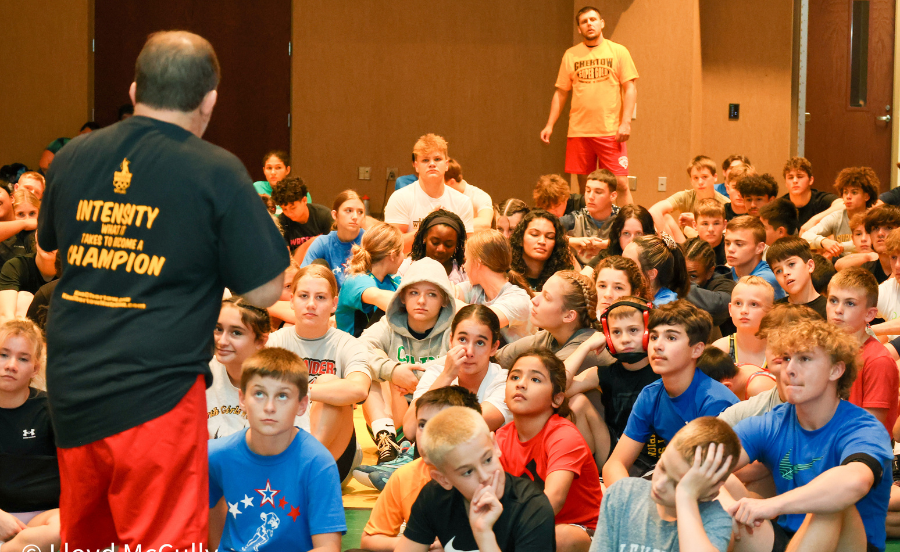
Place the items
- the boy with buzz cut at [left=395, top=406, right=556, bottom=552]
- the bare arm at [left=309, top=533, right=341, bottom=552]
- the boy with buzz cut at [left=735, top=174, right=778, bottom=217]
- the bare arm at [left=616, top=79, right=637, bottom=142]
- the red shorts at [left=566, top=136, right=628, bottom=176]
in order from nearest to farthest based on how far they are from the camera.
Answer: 1. the boy with buzz cut at [left=395, top=406, right=556, bottom=552]
2. the bare arm at [left=309, top=533, right=341, bottom=552]
3. the boy with buzz cut at [left=735, top=174, right=778, bottom=217]
4. the bare arm at [left=616, top=79, right=637, bottom=142]
5. the red shorts at [left=566, top=136, right=628, bottom=176]

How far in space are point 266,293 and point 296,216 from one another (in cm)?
491

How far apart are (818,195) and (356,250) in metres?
3.79

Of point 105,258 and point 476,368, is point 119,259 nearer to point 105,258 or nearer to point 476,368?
point 105,258

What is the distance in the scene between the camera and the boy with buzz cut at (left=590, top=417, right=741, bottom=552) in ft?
7.40

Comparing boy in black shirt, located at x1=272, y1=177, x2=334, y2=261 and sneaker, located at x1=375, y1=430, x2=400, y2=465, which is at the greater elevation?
boy in black shirt, located at x1=272, y1=177, x2=334, y2=261

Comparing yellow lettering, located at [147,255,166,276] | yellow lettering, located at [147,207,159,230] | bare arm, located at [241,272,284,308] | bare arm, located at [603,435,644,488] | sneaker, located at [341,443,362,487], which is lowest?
sneaker, located at [341,443,362,487]

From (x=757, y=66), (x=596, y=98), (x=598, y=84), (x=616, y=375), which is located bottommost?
(x=616, y=375)

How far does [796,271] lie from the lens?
4328mm

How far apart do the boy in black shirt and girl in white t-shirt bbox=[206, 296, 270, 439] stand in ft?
10.1

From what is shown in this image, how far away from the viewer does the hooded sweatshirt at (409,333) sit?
4176mm

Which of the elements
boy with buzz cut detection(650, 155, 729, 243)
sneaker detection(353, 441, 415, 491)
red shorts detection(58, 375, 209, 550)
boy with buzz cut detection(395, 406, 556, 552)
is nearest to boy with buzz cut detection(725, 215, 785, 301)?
boy with buzz cut detection(650, 155, 729, 243)

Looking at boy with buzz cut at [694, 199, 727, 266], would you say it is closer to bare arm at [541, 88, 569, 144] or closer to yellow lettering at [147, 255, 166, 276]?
bare arm at [541, 88, 569, 144]

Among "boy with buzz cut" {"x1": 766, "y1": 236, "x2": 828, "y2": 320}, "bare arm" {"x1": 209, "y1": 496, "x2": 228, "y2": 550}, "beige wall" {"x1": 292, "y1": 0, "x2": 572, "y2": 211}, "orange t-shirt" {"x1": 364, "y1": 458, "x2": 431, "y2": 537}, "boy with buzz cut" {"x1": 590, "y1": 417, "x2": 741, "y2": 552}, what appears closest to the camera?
"boy with buzz cut" {"x1": 590, "y1": 417, "x2": 741, "y2": 552}

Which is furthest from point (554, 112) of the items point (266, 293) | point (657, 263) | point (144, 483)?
point (144, 483)
